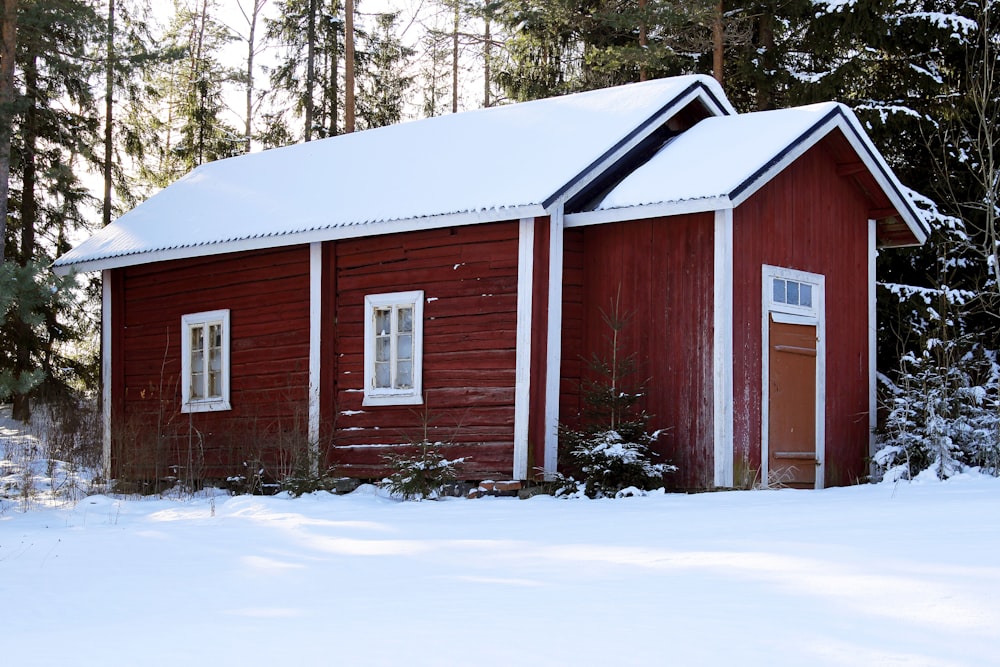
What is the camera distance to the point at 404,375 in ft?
46.3

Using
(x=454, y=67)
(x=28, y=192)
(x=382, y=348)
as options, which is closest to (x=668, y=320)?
(x=382, y=348)

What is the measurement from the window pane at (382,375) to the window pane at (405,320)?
1.51 ft

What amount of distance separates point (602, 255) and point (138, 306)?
24.4ft

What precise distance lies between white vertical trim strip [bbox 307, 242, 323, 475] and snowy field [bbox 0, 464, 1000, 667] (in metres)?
4.06

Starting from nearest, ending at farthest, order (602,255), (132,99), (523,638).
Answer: (523,638), (602,255), (132,99)

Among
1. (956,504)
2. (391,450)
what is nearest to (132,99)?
(391,450)

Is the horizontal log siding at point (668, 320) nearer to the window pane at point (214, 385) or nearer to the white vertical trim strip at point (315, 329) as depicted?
the white vertical trim strip at point (315, 329)

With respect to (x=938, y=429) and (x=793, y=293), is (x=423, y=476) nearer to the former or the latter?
(x=793, y=293)

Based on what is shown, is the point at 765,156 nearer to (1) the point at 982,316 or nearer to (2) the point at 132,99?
(1) the point at 982,316

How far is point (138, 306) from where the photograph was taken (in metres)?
17.3

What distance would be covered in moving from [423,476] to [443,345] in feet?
5.95

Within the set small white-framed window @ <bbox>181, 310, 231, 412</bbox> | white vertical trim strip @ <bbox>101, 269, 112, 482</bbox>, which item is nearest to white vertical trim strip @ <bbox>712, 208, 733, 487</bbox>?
small white-framed window @ <bbox>181, 310, 231, 412</bbox>

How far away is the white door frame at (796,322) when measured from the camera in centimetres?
1287

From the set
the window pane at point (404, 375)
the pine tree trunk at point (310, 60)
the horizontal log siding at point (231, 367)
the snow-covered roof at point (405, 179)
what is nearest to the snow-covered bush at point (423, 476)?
the window pane at point (404, 375)
